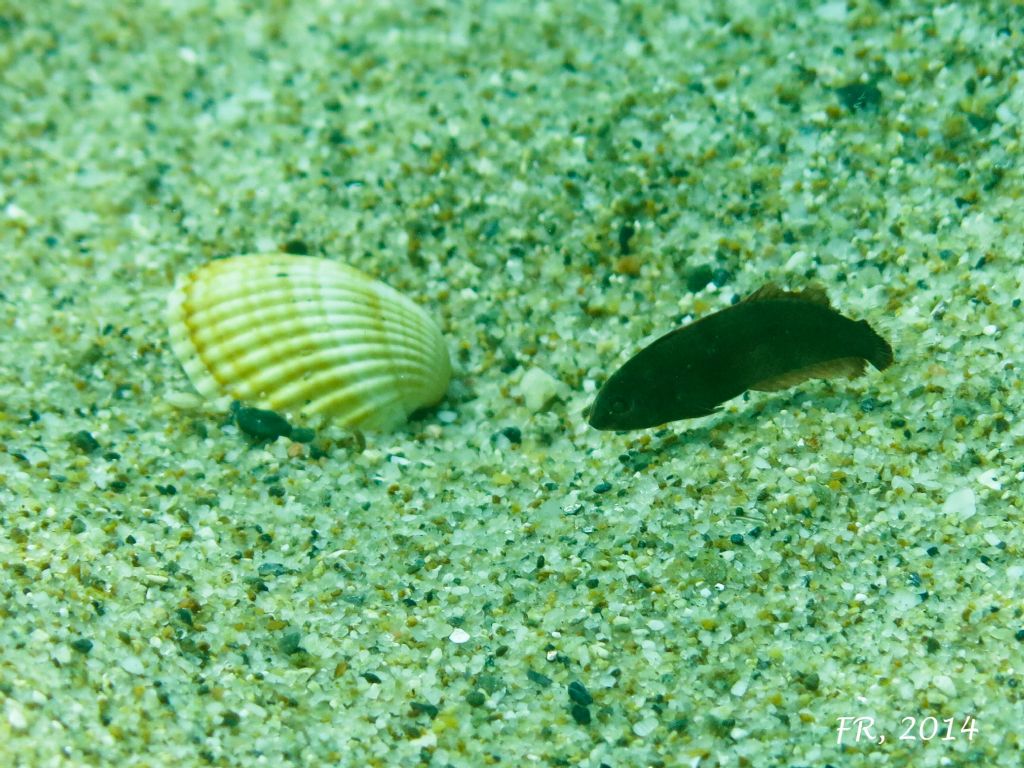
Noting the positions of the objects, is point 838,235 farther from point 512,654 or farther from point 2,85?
point 2,85

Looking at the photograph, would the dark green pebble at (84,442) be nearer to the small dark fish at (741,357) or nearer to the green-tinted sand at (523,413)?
the green-tinted sand at (523,413)

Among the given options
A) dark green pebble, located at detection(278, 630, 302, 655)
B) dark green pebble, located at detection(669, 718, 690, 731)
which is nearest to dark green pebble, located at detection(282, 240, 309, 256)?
dark green pebble, located at detection(278, 630, 302, 655)

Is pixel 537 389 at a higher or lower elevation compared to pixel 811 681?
higher

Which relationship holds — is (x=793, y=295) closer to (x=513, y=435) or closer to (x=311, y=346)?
(x=513, y=435)

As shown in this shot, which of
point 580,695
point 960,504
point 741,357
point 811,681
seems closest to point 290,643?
point 580,695

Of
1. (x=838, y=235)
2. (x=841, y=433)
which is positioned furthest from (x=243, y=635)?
(x=838, y=235)

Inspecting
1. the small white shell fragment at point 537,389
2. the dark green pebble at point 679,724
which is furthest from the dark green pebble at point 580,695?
the small white shell fragment at point 537,389
